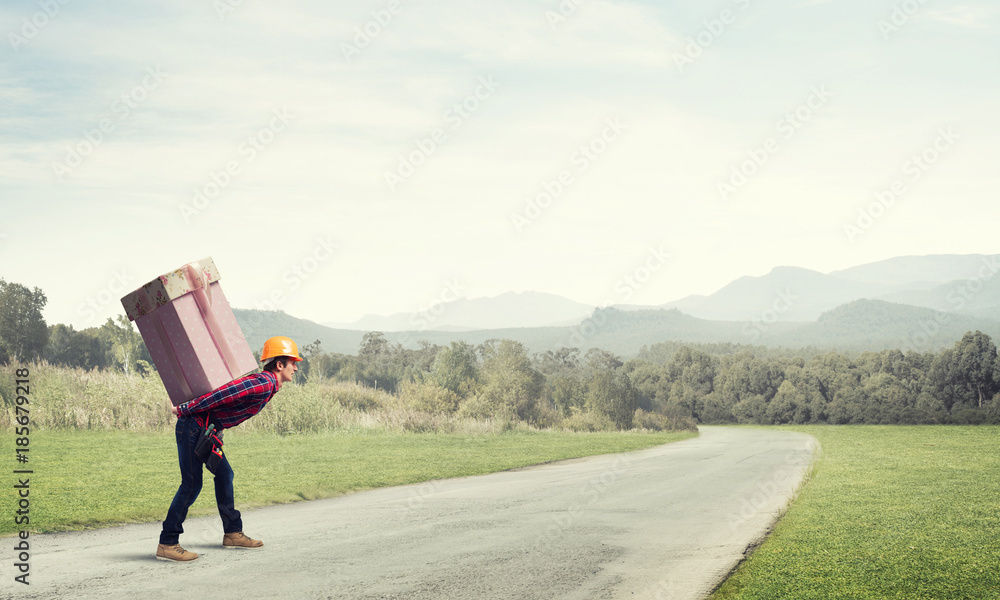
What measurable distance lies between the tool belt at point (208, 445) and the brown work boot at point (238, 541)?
3.64ft

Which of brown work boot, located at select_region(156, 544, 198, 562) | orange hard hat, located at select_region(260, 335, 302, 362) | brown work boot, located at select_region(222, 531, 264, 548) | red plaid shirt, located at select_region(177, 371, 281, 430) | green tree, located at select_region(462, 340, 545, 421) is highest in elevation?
orange hard hat, located at select_region(260, 335, 302, 362)

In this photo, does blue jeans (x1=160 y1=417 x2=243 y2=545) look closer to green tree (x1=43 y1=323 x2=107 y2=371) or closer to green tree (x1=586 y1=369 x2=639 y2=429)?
green tree (x1=586 y1=369 x2=639 y2=429)

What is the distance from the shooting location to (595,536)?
959 centimetres

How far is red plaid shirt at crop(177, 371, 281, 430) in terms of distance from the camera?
290 inches

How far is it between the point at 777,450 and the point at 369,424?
17911 mm

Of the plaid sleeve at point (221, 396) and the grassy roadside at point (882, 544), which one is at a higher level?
the plaid sleeve at point (221, 396)

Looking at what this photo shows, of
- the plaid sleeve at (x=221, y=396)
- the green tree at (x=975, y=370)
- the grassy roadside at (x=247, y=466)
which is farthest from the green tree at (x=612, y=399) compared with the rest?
the green tree at (x=975, y=370)

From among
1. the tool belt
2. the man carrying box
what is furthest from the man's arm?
the tool belt

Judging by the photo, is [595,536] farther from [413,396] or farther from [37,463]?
[413,396]

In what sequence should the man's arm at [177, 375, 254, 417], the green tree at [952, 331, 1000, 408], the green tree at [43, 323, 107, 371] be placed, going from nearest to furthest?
the man's arm at [177, 375, 254, 417] → the green tree at [43, 323, 107, 371] → the green tree at [952, 331, 1000, 408]

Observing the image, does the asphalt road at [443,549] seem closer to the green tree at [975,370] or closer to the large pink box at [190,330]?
the large pink box at [190,330]

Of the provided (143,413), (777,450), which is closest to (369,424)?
(143,413)

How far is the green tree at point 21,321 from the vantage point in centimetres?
5888

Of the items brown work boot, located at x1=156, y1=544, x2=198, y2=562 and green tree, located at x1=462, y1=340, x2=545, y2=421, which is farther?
green tree, located at x1=462, y1=340, x2=545, y2=421
